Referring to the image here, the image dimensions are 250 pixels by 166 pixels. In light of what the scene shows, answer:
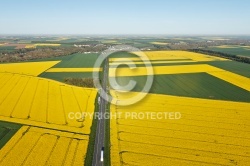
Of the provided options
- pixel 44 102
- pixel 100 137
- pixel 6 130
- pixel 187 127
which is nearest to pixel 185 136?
pixel 187 127

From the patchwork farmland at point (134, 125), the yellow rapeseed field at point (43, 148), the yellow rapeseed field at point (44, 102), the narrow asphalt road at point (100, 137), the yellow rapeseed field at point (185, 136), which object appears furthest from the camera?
the yellow rapeseed field at point (44, 102)

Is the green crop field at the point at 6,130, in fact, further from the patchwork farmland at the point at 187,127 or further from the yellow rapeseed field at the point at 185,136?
the yellow rapeseed field at the point at 185,136

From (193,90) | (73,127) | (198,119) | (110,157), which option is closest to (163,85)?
(193,90)

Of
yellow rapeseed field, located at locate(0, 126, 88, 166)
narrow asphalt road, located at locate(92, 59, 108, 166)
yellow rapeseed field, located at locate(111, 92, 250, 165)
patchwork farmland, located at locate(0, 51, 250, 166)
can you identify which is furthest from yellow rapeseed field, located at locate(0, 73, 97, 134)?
yellow rapeseed field, located at locate(111, 92, 250, 165)

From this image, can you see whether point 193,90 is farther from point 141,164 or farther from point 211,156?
point 141,164

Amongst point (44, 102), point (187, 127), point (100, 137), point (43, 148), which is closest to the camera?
point (43, 148)

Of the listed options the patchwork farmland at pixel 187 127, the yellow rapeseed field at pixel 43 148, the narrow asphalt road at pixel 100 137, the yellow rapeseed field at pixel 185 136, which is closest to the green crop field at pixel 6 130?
the yellow rapeseed field at pixel 43 148

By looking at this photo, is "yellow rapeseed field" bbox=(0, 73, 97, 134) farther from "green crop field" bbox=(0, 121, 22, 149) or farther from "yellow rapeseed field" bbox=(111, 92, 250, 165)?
"yellow rapeseed field" bbox=(111, 92, 250, 165)

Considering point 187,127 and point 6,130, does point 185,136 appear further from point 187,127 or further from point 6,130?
point 6,130
